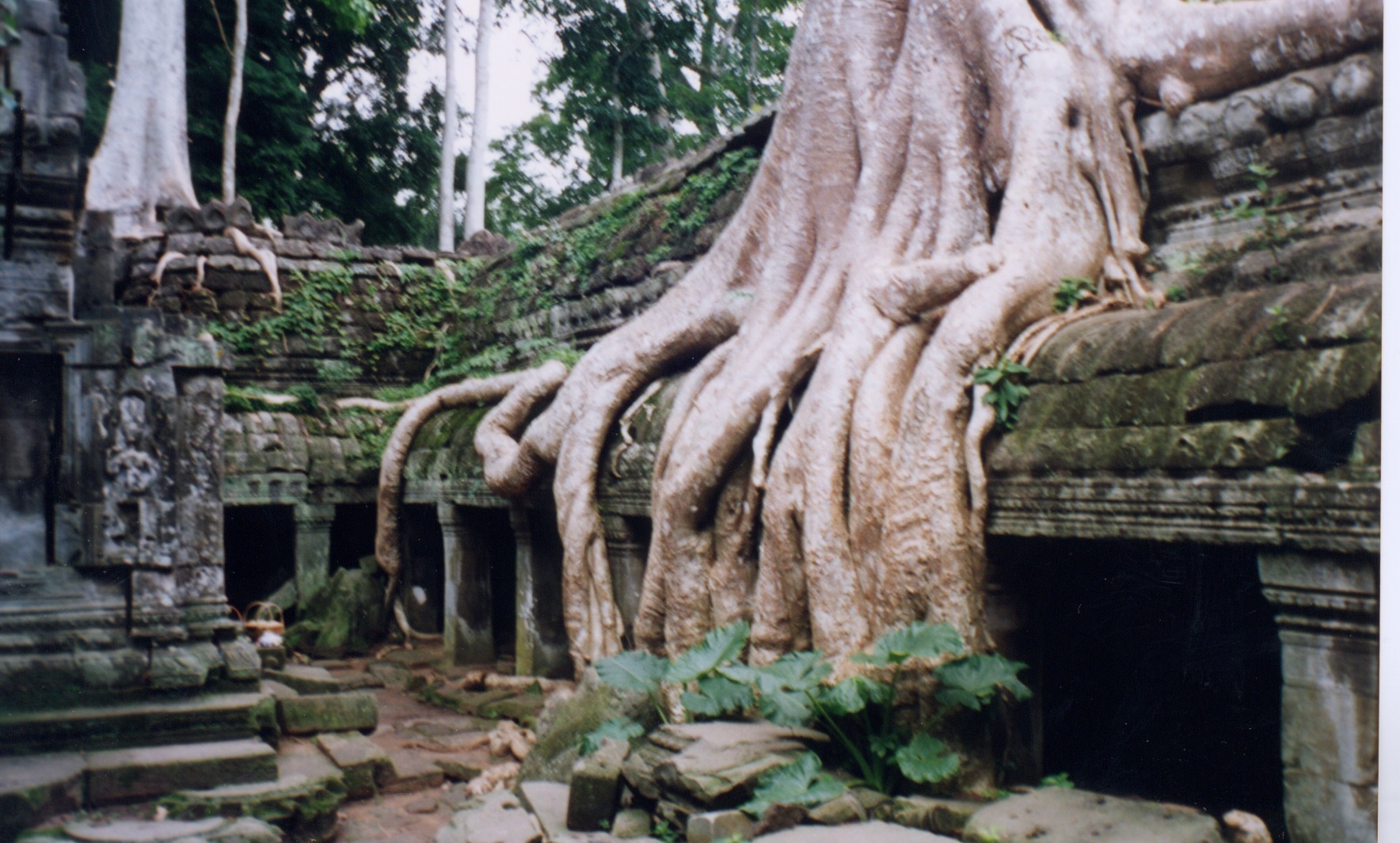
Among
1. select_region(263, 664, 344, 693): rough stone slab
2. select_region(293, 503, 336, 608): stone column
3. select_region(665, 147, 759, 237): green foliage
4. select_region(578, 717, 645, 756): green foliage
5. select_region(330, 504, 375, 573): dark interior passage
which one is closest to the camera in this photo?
select_region(578, 717, 645, 756): green foliage

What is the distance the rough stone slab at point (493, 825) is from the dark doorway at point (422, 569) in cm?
508

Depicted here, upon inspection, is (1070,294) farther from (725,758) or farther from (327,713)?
(327,713)

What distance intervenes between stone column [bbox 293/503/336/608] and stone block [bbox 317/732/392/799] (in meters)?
3.99

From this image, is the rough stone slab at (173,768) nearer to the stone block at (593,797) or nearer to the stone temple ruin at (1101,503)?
the stone temple ruin at (1101,503)

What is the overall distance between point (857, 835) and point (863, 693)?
21.0 inches

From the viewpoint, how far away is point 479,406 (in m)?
8.73

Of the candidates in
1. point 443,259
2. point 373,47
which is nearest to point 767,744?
point 373,47

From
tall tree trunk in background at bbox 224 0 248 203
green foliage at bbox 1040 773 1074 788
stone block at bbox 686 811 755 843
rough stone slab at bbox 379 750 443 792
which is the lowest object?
rough stone slab at bbox 379 750 443 792

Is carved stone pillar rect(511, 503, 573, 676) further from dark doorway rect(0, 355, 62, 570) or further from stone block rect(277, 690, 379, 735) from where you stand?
dark doorway rect(0, 355, 62, 570)

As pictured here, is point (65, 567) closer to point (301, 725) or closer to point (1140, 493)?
point (301, 725)

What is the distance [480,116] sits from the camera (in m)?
14.0

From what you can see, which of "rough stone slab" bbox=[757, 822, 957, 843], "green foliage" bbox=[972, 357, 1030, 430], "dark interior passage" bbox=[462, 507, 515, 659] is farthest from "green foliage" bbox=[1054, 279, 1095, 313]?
"dark interior passage" bbox=[462, 507, 515, 659]

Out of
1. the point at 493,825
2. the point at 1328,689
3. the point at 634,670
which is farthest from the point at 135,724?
the point at 1328,689

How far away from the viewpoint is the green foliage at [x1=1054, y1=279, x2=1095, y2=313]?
428cm
